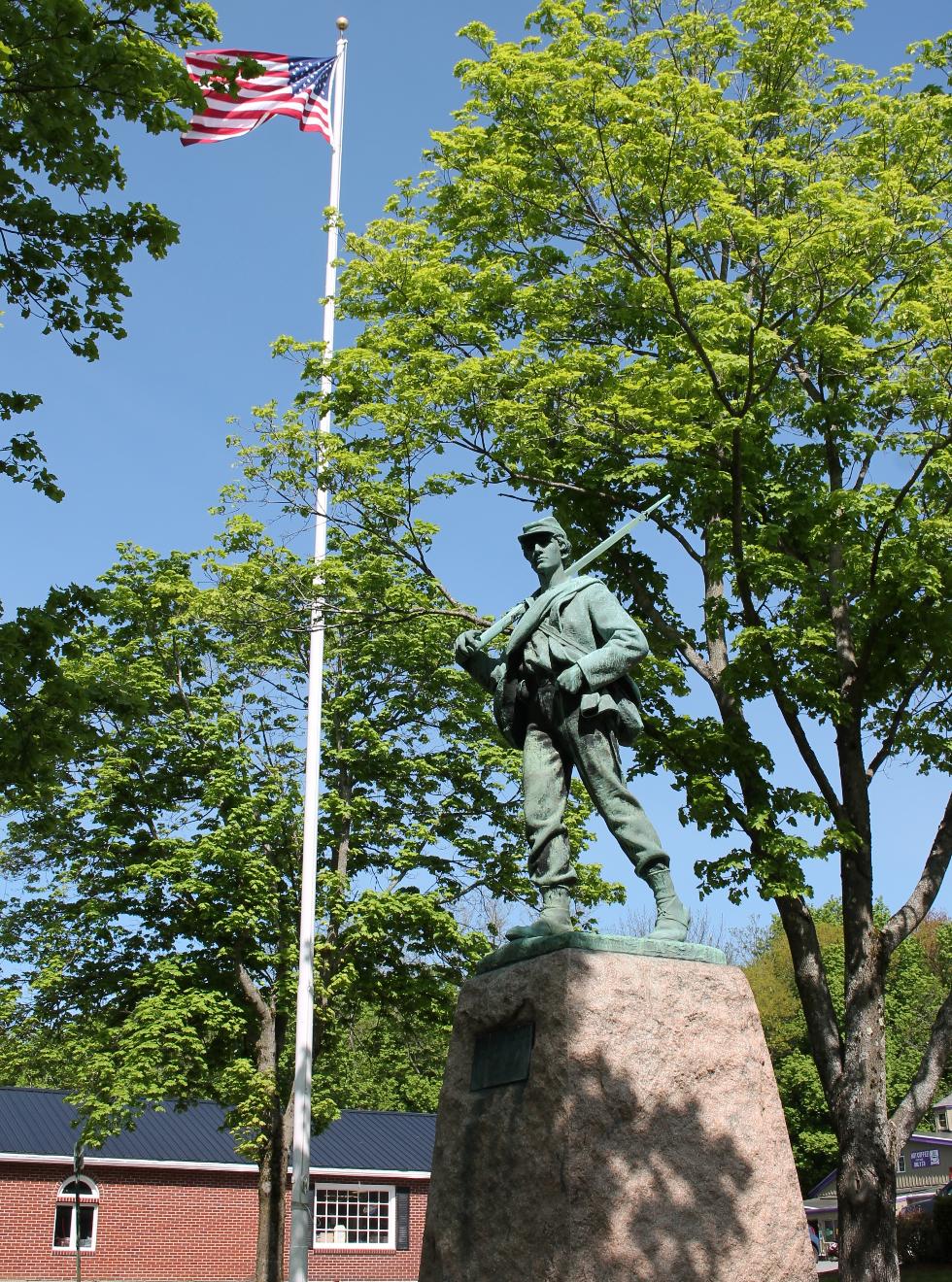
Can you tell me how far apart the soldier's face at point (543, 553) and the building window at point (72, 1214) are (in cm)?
2517

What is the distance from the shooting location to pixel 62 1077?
22109 mm

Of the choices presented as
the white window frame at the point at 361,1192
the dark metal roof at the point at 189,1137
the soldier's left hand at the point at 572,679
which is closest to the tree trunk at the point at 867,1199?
the soldier's left hand at the point at 572,679

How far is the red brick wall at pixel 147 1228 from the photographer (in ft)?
90.7

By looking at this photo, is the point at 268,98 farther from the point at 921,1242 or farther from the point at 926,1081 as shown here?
the point at 921,1242

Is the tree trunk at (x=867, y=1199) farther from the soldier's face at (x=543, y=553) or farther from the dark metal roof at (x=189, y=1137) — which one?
the dark metal roof at (x=189, y=1137)

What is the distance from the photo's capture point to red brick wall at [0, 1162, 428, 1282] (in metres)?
27.6

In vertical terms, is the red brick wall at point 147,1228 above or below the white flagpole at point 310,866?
below

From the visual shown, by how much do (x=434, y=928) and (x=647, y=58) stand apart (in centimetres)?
1342

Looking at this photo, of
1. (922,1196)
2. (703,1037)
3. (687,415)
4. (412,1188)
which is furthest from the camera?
(922,1196)

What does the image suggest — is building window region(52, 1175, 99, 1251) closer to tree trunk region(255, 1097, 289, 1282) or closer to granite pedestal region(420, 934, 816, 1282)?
tree trunk region(255, 1097, 289, 1282)

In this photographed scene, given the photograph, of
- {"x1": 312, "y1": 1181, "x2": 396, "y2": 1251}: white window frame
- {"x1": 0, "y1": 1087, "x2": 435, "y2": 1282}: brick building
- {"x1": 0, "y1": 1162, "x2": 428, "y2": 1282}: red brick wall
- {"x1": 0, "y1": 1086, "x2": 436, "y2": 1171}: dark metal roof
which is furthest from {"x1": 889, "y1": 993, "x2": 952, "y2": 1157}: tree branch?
{"x1": 312, "y1": 1181, "x2": 396, "y2": 1251}: white window frame

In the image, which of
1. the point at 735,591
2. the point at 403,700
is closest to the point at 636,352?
the point at 735,591

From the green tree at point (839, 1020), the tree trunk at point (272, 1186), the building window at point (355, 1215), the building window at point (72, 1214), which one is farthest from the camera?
the green tree at point (839, 1020)

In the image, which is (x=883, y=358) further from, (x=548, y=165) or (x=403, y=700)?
(x=403, y=700)
